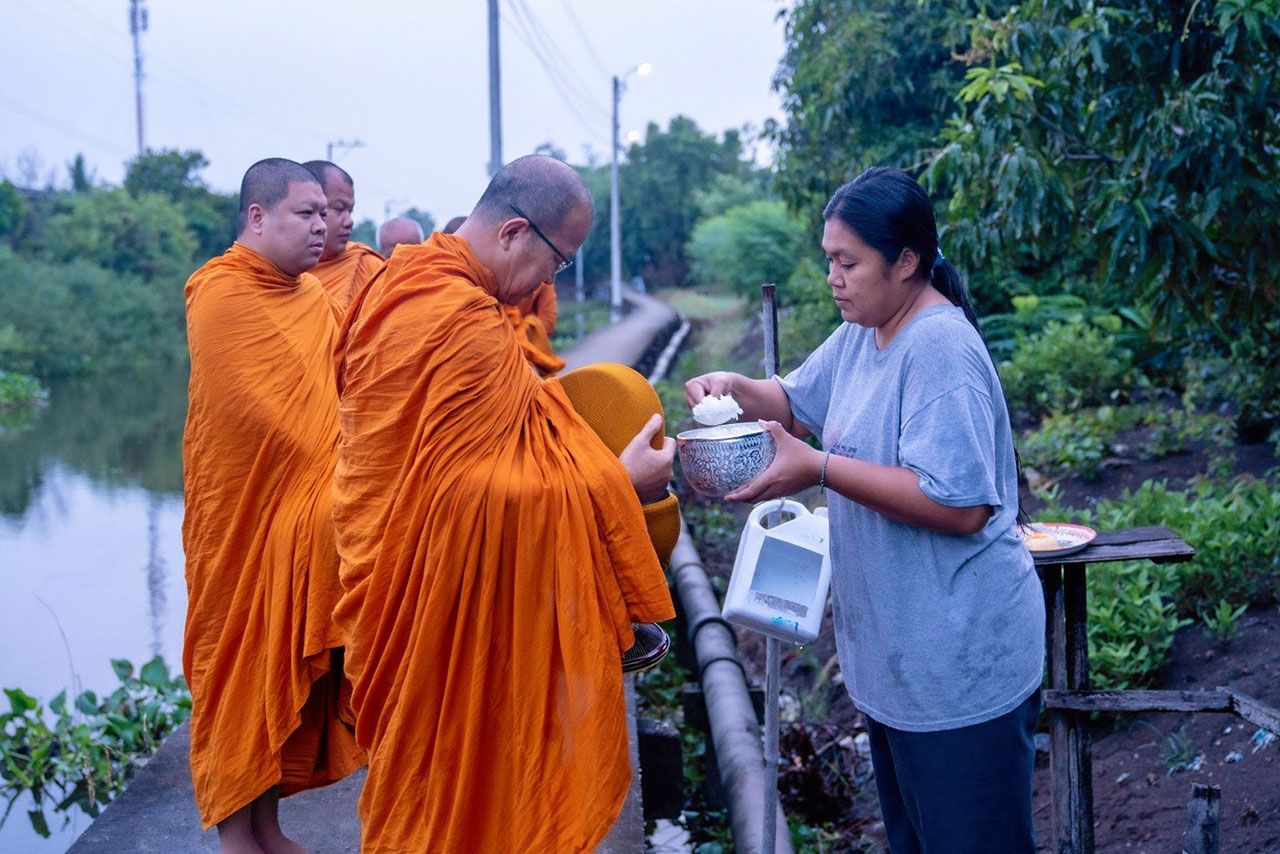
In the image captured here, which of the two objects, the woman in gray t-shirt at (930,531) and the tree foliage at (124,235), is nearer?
the woman in gray t-shirt at (930,531)

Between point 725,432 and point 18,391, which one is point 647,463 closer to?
point 725,432

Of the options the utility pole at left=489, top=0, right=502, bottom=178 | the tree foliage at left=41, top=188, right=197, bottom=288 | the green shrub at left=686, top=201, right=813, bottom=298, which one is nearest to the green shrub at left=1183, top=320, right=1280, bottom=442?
the utility pole at left=489, top=0, right=502, bottom=178

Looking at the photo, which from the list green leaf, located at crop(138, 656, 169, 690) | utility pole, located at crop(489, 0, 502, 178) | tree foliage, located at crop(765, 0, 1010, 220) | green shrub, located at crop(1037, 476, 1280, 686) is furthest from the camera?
utility pole, located at crop(489, 0, 502, 178)

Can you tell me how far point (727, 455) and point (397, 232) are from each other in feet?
16.8

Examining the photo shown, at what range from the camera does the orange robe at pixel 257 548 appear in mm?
3336

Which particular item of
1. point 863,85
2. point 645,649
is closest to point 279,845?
point 645,649

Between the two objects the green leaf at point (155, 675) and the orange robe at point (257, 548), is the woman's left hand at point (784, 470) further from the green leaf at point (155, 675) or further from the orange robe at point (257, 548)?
the green leaf at point (155, 675)

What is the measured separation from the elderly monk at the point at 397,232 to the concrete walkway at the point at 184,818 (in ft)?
11.2

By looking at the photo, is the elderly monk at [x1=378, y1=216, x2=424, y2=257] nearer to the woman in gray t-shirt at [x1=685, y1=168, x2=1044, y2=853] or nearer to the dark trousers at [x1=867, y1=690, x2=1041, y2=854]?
the woman in gray t-shirt at [x1=685, y1=168, x2=1044, y2=853]

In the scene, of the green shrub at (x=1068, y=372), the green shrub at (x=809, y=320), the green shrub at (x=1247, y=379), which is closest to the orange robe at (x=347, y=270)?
the green shrub at (x=1247, y=379)

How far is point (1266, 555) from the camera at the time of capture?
4957 mm

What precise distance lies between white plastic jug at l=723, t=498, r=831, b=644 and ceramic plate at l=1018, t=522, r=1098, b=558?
0.49 meters

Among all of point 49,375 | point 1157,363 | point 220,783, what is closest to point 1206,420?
point 1157,363

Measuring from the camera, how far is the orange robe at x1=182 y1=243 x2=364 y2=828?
3336mm
